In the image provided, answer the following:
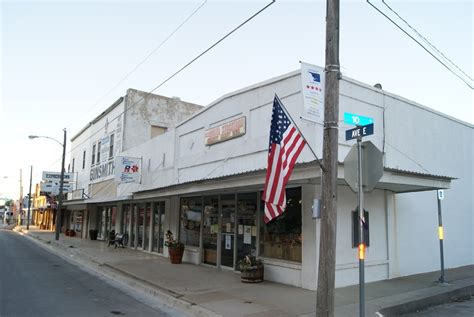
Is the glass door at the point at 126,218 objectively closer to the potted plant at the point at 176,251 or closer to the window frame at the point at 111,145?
the window frame at the point at 111,145

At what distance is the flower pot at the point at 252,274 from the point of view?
37.2 ft

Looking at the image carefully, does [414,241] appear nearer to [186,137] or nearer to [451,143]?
[451,143]

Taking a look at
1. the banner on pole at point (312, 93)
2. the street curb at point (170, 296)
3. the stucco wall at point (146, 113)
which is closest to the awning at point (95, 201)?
the stucco wall at point (146, 113)

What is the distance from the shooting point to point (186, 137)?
16.9 metres

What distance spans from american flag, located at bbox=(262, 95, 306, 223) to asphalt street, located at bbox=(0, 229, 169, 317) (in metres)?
3.56

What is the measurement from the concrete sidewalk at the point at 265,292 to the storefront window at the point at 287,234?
889 mm

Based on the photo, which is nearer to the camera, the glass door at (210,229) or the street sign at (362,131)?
the street sign at (362,131)

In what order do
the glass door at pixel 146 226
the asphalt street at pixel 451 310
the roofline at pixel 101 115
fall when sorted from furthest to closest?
the roofline at pixel 101 115, the glass door at pixel 146 226, the asphalt street at pixel 451 310

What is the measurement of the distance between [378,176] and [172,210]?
12.4 metres

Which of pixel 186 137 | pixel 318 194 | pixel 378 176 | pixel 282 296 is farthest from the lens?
pixel 186 137

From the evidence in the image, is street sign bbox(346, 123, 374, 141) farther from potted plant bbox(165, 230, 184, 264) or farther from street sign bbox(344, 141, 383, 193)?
potted plant bbox(165, 230, 184, 264)

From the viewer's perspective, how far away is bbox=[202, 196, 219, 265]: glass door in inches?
584

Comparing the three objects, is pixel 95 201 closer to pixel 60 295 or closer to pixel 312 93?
pixel 60 295

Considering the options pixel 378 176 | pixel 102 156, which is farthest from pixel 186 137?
pixel 102 156
